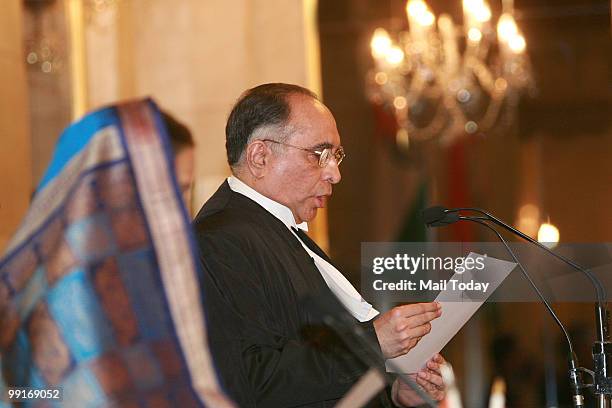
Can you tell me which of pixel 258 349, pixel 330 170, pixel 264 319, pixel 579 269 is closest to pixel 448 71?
pixel 330 170

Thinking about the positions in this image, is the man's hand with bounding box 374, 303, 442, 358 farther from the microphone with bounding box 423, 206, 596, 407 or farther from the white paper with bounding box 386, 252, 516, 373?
the microphone with bounding box 423, 206, 596, 407

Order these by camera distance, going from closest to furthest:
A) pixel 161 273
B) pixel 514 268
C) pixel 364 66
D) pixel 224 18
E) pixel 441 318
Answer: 1. pixel 161 273
2. pixel 441 318
3. pixel 514 268
4. pixel 224 18
5. pixel 364 66

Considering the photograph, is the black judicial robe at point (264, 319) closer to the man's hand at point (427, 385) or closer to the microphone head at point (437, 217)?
the man's hand at point (427, 385)

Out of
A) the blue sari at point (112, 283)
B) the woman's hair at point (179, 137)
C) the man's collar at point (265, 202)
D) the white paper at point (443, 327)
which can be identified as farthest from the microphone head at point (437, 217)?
the blue sari at point (112, 283)

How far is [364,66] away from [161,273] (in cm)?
996

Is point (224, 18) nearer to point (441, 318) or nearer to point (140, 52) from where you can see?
point (140, 52)

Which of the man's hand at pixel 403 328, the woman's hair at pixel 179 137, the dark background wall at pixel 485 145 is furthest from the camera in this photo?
the dark background wall at pixel 485 145

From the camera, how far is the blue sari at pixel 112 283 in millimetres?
2012

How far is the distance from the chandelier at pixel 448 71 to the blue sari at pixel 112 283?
7803 mm

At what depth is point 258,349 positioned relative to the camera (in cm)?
315

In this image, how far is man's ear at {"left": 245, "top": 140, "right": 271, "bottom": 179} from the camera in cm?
Answer: 355

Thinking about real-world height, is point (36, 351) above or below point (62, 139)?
below

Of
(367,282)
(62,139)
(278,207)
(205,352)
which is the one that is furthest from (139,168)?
(367,282)

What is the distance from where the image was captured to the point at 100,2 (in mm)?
9070
